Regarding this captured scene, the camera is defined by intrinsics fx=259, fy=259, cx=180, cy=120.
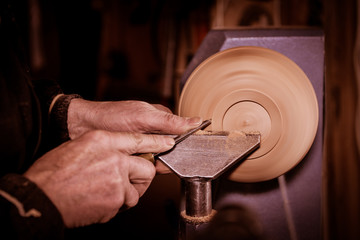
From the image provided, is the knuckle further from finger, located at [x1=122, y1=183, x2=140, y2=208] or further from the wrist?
the wrist

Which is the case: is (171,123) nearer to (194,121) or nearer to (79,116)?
(194,121)

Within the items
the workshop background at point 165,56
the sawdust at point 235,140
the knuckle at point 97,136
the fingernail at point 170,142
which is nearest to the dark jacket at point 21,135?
the knuckle at point 97,136

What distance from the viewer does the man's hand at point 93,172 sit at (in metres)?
0.60

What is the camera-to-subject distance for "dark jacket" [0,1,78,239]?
1.80 feet

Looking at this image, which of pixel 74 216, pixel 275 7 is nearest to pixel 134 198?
pixel 74 216

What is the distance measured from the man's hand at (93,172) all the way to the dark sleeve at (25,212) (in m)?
0.02

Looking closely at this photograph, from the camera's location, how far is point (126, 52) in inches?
142

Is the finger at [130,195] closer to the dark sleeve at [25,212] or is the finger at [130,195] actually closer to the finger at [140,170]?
the finger at [140,170]

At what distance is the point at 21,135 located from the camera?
69cm

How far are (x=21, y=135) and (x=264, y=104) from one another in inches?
26.6

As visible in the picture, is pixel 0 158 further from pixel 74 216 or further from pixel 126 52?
pixel 126 52

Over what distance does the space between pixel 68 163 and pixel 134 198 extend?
0.70 ft

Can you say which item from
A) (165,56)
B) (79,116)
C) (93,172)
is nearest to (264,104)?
(93,172)

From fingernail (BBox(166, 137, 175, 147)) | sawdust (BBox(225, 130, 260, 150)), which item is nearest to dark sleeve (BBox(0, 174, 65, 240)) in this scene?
fingernail (BBox(166, 137, 175, 147))
